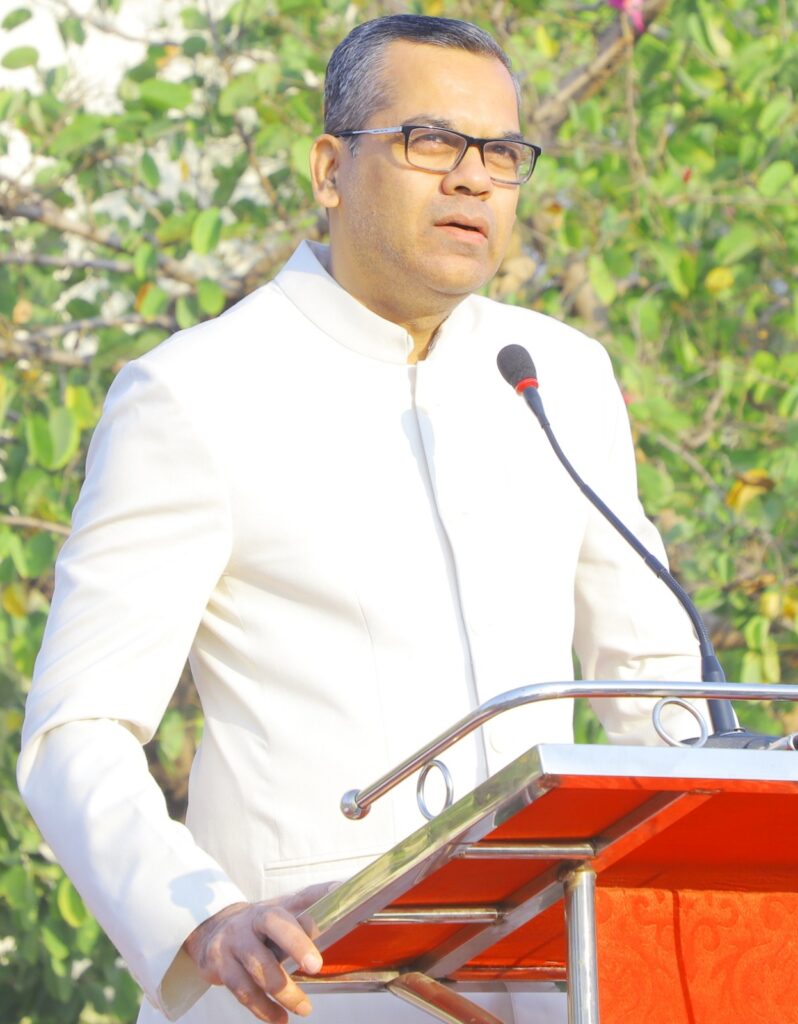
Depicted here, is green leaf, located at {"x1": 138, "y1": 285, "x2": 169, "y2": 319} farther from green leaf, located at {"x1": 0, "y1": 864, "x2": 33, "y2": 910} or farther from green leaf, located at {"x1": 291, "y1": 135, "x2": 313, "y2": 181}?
green leaf, located at {"x1": 0, "y1": 864, "x2": 33, "y2": 910}

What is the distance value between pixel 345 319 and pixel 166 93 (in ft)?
6.09

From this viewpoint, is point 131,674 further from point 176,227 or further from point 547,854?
point 176,227

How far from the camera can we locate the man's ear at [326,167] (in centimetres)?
212

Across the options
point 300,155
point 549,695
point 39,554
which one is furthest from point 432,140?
point 39,554

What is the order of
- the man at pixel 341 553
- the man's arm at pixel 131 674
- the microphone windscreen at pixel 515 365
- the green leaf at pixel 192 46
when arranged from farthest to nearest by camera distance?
the green leaf at pixel 192 46 → the microphone windscreen at pixel 515 365 → the man at pixel 341 553 → the man's arm at pixel 131 674

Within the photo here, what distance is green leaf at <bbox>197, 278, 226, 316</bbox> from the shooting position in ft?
11.7

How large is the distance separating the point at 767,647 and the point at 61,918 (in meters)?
1.47

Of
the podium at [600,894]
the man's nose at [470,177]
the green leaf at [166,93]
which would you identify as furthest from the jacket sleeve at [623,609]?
the green leaf at [166,93]

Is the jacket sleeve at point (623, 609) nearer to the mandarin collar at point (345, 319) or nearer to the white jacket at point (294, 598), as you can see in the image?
the white jacket at point (294, 598)

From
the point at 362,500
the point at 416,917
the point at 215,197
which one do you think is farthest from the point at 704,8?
the point at 416,917

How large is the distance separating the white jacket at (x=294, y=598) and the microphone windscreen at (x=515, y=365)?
5.2 inches

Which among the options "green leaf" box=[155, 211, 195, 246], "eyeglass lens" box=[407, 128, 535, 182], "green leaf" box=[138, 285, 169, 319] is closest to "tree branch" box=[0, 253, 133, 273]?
"green leaf" box=[155, 211, 195, 246]

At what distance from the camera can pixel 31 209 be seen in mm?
3789

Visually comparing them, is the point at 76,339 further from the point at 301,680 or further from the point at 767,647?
the point at 301,680
